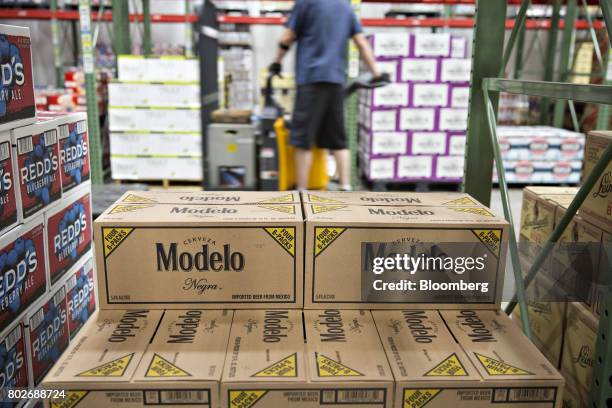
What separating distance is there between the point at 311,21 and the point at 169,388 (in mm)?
3549

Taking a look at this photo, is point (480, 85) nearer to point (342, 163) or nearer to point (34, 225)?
point (34, 225)

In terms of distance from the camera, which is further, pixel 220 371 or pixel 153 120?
pixel 153 120

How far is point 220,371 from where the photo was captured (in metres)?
1.57

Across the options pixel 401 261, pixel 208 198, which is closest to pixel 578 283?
pixel 401 261

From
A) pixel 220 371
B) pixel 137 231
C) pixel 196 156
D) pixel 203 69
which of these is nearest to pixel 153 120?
pixel 196 156

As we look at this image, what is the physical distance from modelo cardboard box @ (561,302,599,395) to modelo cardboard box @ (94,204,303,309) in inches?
42.7

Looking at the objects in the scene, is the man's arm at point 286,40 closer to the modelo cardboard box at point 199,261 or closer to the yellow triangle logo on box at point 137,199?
the yellow triangle logo on box at point 137,199

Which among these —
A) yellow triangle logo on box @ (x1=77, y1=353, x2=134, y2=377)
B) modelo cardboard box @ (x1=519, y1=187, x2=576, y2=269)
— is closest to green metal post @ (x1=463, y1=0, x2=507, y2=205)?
modelo cardboard box @ (x1=519, y1=187, x2=576, y2=269)

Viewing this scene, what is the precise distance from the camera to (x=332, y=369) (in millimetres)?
1584

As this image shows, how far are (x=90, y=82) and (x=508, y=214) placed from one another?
230 inches

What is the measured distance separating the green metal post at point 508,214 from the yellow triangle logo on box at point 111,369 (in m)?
1.40

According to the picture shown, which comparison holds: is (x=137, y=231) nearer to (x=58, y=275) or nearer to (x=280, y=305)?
(x=280, y=305)

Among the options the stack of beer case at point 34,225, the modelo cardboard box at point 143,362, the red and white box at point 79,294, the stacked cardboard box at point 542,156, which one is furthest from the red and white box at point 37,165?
the stacked cardboard box at point 542,156

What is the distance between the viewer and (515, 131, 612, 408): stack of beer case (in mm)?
1997
